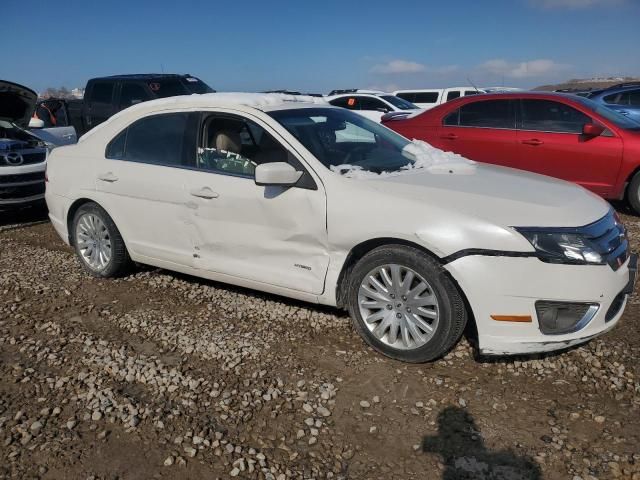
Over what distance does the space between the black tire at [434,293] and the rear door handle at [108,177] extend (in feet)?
7.70

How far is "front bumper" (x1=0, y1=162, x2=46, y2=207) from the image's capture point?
7.07 metres

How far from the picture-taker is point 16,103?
7.72m

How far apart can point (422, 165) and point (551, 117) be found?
3.84m

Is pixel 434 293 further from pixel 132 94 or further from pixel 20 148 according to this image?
pixel 132 94

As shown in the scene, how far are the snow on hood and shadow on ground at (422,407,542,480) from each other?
5.32 ft

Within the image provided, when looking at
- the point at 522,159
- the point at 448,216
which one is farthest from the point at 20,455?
the point at 522,159

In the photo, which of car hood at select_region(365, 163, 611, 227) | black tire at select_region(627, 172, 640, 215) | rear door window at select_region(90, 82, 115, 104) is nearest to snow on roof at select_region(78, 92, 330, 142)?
car hood at select_region(365, 163, 611, 227)

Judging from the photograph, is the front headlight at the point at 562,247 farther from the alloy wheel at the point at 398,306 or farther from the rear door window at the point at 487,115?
the rear door window at the point at 487,115

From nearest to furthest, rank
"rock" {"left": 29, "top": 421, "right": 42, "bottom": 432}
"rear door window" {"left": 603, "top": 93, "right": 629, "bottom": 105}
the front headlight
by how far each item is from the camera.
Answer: "rock" {"left": 29, "top": 421, "right": 42, "bottom": 432}, the front headlight, "rear door window" {"left": 603, "top": 93, "right": 629, "bottom": 105}

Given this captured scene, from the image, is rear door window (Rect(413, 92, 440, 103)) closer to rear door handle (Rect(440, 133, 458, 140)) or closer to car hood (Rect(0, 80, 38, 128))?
rear door handle (Rect(440, 133, 458, 140))

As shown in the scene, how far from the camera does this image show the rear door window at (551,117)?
22.5ft

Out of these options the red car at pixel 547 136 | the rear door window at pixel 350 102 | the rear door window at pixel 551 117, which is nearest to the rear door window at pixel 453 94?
the rear door window at pixel 350 102

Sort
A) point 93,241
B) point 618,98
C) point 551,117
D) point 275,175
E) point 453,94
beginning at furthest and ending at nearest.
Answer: point 453,94 → point 618,98 → point 551,117 → point 93,241 → point 275,175

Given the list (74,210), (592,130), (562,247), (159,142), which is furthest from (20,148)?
(592,130)
